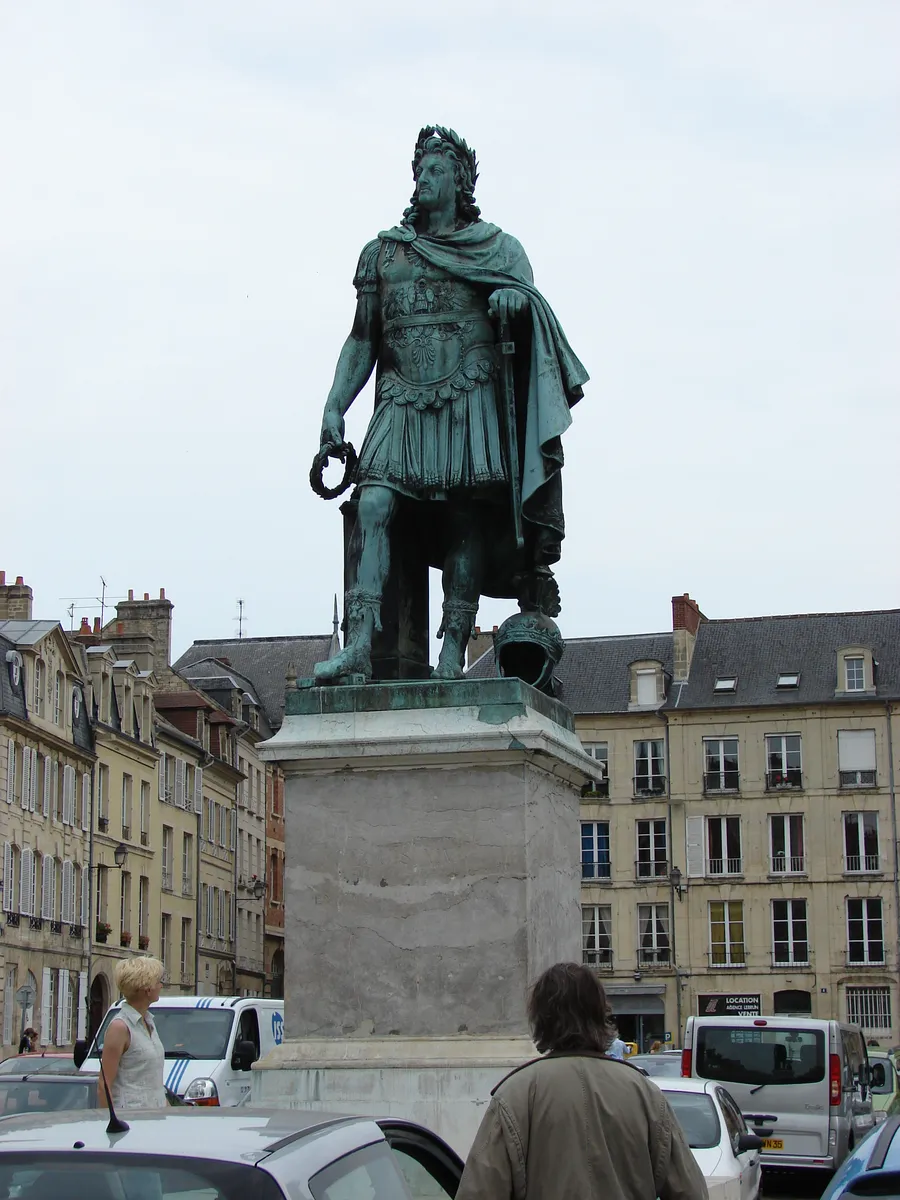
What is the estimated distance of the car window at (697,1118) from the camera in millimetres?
15383

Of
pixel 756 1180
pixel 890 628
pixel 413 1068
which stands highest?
pixel 890 628

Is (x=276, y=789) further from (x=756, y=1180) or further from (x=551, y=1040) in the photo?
(x=551, y=1040)

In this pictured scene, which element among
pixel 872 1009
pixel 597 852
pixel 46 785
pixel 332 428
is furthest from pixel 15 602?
pixel 332 428

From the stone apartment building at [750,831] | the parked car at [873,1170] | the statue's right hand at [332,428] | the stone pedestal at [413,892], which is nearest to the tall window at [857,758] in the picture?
the stone apartment building at [750,831]

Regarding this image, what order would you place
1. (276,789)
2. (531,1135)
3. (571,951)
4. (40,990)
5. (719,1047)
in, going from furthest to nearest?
1. (276,789)
2. (40,990)
3. (719,1047)
4. (571,951)
5. (531,1135)

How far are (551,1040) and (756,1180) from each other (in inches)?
480

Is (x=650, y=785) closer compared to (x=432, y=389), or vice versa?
(x=432, y=389)

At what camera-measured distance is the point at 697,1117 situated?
15.7m

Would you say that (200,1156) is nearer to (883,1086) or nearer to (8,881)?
(883,1086)

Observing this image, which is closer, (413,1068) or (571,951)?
(413,1068)

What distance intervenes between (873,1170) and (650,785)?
61.5 m

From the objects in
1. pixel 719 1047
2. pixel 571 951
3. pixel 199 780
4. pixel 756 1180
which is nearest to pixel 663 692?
pixel 199 780

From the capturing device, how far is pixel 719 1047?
22688 millimetres

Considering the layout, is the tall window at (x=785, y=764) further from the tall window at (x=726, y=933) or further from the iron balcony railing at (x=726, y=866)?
the tall window at (x=726, y=933)
